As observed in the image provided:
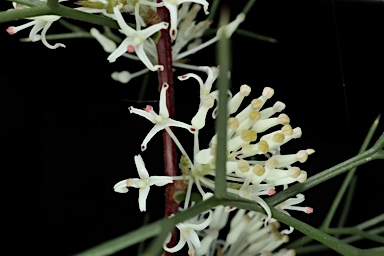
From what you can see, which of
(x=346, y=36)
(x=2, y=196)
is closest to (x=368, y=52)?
(x=346, y=36)

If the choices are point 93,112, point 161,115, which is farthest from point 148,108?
point 93,112

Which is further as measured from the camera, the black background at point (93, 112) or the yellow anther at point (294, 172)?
the black background at point (93, 112)

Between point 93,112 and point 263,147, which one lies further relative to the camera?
point 93,112

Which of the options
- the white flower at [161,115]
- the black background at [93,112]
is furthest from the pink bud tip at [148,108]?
the black background at [93,112]

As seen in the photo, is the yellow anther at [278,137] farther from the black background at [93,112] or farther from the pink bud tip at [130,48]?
the black background at [93,112]

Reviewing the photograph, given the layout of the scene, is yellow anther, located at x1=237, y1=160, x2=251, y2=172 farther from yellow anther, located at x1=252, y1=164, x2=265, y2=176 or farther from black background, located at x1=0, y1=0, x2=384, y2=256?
black background, located at x1=0, y1=0, x2=384, y2=256

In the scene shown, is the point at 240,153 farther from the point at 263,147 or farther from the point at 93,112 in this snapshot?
the point at 93,112

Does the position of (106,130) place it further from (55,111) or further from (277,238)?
(277,238)
